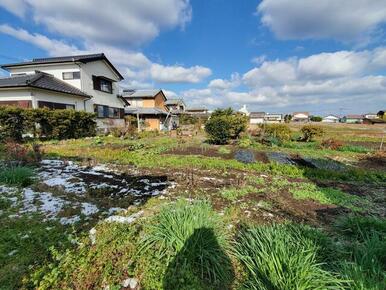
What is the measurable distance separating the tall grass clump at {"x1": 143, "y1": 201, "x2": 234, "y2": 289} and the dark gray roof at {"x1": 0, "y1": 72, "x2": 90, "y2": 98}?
14.5 m

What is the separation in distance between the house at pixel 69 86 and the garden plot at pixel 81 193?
10.1 metres

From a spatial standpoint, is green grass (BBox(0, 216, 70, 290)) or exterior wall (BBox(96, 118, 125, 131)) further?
exterior wall (BBox(96, 118, 125, 131))

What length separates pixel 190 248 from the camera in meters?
2.37

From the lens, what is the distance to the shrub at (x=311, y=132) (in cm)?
1524

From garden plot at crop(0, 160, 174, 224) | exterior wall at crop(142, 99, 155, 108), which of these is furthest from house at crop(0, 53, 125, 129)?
garden plot at crop(0, 160, 174, 224)

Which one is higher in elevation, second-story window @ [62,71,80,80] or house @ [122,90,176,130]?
second-story window @ [62,71,80,80]

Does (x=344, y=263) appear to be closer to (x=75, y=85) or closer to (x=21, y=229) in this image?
(x=21, y=229)

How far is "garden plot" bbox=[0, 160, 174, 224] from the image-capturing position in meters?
3.58

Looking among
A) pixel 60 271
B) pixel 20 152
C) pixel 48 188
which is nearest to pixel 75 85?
pixel 20 152

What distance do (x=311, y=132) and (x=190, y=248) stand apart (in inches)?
623

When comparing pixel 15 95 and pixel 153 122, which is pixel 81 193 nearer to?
pixel 15 95

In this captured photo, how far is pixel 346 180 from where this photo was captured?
6.11 m

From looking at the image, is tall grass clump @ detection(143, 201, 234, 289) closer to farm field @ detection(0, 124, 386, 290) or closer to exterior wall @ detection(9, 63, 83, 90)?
farm field @ detection(0, 124, 386, 290)

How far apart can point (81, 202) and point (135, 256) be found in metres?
2.13
